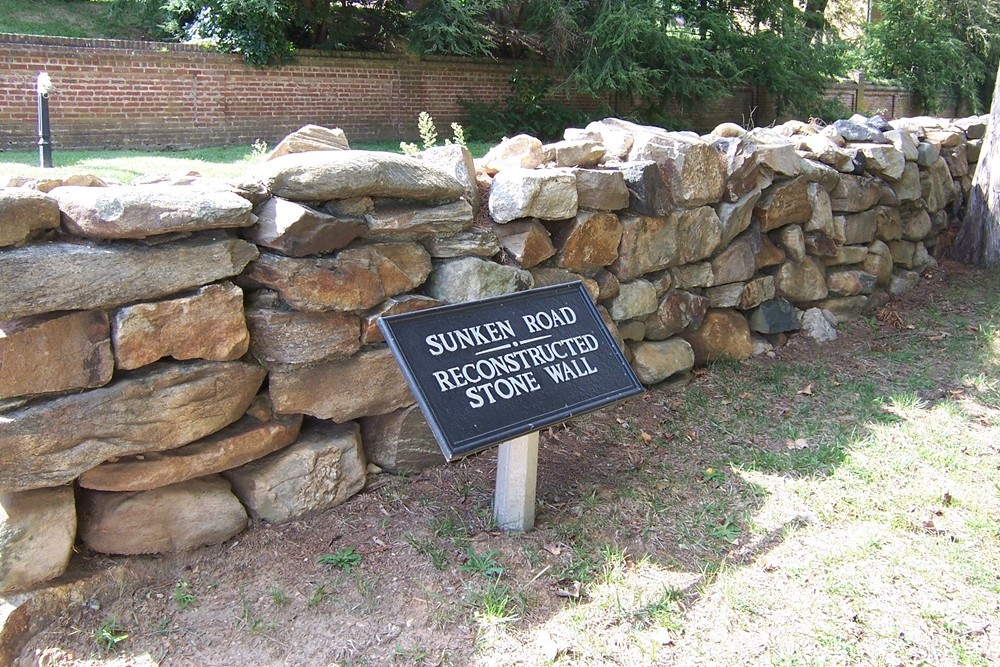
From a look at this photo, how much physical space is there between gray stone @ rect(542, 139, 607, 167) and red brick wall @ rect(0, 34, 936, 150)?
27.8ft

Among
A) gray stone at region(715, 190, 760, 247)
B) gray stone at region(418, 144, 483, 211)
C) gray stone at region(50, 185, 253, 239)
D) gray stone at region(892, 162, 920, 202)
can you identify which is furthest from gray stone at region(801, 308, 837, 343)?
gray stone at region(50, 185, 253, 239)

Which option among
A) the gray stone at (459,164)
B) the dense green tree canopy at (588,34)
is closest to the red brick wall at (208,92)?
the dense green tree canopy at (588,34)

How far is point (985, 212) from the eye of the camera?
7125mm

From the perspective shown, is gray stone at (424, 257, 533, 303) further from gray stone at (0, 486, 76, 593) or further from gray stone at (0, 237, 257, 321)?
gray stone at (0, 486, 76, 593)

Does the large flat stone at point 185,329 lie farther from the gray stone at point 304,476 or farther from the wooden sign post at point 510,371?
the wooden sign post at point 510,371

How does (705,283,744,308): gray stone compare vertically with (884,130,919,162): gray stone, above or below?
below

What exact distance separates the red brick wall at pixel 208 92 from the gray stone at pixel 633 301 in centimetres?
881

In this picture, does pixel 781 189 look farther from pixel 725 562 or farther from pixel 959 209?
pixel 959 209

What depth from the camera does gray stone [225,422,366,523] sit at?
329cm

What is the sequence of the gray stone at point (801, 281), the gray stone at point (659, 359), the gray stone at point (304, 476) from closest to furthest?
the gray stone at point (304, 476)
the gray stone at point (659, 359)
the gray stone at point (801, 281)

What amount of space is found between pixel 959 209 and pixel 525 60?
8.84 m

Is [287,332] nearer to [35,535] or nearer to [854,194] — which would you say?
[35,535]

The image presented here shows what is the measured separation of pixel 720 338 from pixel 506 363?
236cm

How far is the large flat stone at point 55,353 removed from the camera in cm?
267
